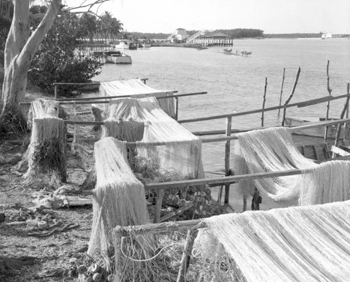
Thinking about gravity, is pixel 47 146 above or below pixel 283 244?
below

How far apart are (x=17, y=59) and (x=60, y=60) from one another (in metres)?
11.8

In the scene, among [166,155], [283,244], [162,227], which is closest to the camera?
[283,244]

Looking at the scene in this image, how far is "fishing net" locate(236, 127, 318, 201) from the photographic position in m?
5.99

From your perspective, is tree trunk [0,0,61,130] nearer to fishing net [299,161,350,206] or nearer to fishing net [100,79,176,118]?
fishing net [100,79,176,118]

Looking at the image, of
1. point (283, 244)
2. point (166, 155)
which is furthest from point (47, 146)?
point (283, 244)

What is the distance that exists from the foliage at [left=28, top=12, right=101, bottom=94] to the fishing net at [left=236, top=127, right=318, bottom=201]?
643 inches

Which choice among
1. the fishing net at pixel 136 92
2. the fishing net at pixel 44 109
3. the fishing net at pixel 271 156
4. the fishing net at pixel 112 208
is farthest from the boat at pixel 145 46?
the fishing net at pixel 112 208

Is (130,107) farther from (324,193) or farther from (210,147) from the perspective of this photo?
(210,147)

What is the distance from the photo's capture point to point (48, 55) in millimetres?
21531

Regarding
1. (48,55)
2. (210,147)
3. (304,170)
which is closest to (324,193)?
(304,170)

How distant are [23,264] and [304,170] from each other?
337cm

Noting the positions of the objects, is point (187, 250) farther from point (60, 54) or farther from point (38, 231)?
point (60, 54)

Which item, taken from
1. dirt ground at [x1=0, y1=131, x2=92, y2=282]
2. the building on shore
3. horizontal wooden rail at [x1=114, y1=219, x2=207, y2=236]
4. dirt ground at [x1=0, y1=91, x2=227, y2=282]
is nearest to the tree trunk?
dirt ground at [x1=0, y1=91, x2=227, y2=282]

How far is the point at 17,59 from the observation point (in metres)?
10.6
